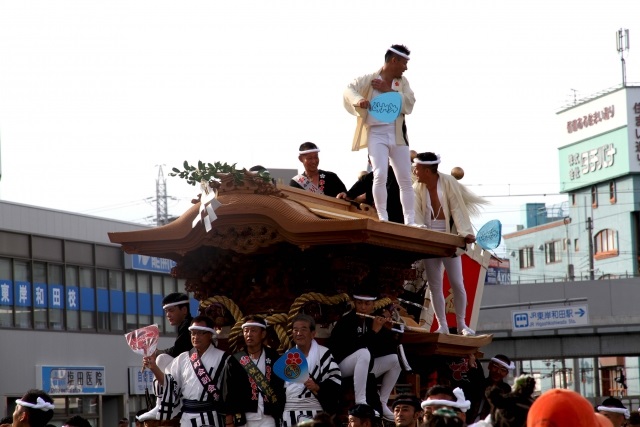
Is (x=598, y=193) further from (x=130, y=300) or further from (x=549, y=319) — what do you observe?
(x=130, y=300)

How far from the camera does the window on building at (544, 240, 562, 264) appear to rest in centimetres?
7362

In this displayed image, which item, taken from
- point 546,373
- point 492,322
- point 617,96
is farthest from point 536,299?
point 617,96

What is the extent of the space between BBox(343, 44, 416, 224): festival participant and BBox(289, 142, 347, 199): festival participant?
31.0 inches

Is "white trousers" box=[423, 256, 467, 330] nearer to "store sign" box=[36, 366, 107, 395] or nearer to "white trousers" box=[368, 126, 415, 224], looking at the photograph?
"white trousers" box=[368, 126, 415, 224]

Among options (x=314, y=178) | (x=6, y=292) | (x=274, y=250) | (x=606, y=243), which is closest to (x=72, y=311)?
(x=6, y=292)

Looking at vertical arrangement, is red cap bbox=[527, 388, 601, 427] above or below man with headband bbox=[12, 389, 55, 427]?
above

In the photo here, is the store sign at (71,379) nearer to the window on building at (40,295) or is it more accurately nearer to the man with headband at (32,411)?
the window on building at (40,295)

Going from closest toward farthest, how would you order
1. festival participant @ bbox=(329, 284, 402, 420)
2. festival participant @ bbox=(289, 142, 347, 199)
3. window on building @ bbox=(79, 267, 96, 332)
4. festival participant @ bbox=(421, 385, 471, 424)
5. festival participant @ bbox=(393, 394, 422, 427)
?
festival participant @ bbox=(421, 385, 471, 424) < festival participant @ bbox=(393, 394, 422, 427) < festival participant @ bbox=(329, 284, 402, 420) < festival participant @ bbox=(289, 142, 347, 199) < window on building @ bbox=(79, 267, 96, 332)

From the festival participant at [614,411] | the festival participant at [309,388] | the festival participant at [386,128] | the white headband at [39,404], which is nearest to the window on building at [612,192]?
the festival participant at [386,128]

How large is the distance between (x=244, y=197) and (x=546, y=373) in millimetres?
55898

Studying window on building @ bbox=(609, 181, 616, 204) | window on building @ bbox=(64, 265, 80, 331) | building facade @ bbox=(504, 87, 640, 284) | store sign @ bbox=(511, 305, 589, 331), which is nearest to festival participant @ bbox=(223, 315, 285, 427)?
window on building @ bbox=(64, 265, 80, 331)

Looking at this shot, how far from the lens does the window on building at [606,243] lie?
6669cm

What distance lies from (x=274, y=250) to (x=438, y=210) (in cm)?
225

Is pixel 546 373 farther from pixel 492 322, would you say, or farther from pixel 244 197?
pixel 244 197
